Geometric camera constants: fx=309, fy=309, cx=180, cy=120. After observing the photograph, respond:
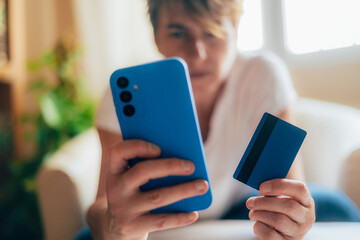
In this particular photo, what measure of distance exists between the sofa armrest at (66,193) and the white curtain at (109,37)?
1.43ft

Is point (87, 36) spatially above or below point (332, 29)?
above

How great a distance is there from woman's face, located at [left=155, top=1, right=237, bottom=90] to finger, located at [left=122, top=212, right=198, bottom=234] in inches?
8.3

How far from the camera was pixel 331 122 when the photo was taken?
78 centimetres

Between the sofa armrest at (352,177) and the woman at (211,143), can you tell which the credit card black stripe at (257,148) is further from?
the sofa armrest at (352,177)

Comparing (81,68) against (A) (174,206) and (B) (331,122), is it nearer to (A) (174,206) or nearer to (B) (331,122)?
(B) (331,122)

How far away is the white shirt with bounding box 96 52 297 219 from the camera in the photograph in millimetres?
519

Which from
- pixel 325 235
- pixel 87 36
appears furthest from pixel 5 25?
pixel 325 235

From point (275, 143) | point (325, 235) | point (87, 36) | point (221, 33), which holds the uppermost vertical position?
point (87, 36)

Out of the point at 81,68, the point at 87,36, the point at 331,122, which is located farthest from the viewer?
the point at 81,68

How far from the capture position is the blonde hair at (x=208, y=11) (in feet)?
1.46

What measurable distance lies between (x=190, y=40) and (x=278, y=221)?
0.27 metres

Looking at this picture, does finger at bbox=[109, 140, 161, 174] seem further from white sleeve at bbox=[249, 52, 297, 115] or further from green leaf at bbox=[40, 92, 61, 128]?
green leaf at bbox=[40, 92, 61, 128]

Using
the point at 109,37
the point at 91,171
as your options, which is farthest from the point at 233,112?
the point at 109,37

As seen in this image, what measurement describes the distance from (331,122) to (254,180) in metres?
0.57
